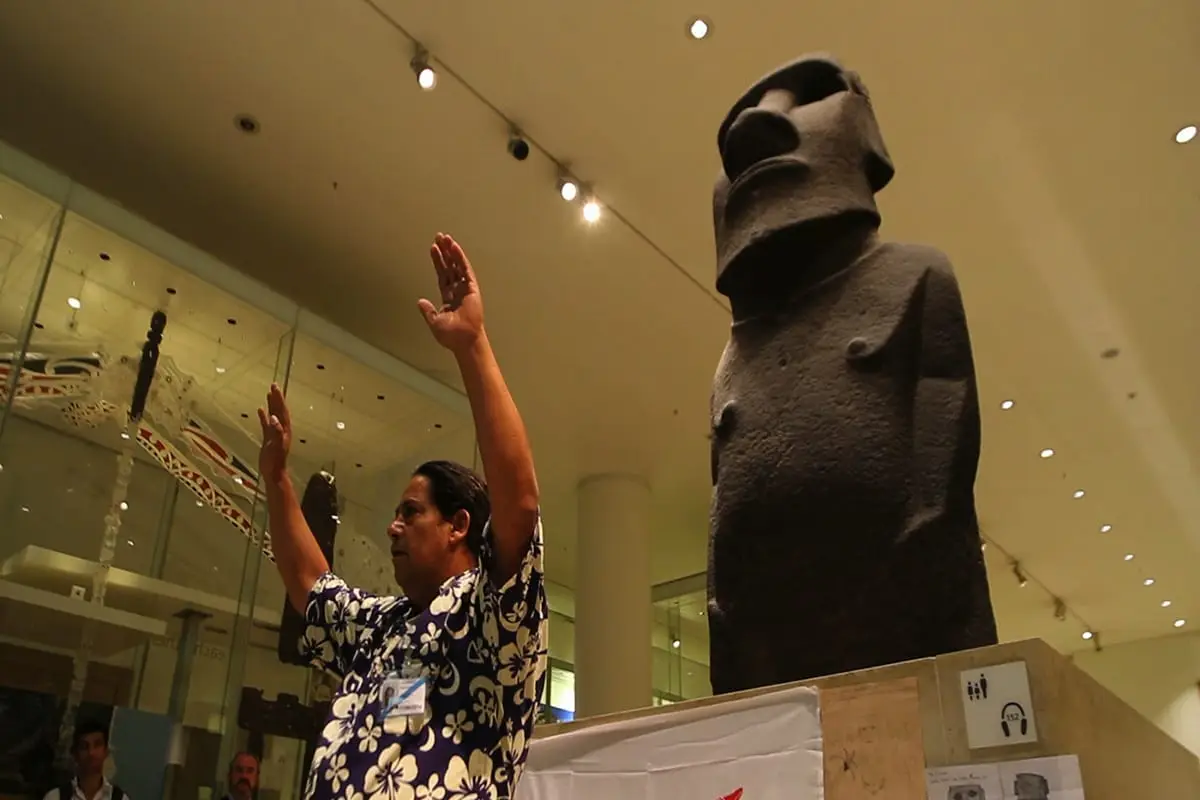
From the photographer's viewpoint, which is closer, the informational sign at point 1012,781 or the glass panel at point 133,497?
the informational sign at point 1012,781

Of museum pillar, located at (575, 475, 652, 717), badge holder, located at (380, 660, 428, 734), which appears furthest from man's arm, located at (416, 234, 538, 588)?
museum pillar, located at (575, 475, 652, 717)

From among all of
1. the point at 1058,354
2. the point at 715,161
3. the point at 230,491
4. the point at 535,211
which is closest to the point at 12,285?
the point at 230,491

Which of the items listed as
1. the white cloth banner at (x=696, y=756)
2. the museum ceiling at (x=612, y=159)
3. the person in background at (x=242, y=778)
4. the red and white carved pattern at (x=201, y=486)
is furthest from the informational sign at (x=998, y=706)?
the red and white carved pattern at (x=201, y=486)

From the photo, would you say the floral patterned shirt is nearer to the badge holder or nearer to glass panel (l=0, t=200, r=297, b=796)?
the badge holder

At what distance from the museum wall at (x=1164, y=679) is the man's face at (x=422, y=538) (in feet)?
31.6

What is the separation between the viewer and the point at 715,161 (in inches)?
155

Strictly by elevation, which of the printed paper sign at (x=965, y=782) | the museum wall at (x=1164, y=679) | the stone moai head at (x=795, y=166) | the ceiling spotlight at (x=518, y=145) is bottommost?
the printed paper sign at (x=965, y=782)

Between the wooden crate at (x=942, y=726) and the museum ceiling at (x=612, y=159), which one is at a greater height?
the museum ceiling at (x=612, y=159)

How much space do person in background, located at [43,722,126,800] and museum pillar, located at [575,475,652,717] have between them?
2855 millimetres

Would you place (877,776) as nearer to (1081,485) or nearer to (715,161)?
(715,161)

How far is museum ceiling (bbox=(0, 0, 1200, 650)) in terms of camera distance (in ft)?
11.2

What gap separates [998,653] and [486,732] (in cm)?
61

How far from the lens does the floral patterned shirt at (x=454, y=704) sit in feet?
3.77

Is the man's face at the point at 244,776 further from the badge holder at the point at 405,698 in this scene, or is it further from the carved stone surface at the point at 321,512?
the badge holder at the point at 405,698
